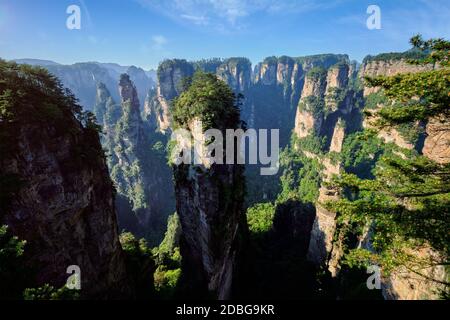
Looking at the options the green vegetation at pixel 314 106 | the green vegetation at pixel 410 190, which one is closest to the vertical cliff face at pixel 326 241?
the green vegetation at pixel 410 190

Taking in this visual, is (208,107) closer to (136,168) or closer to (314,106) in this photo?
(136,168)

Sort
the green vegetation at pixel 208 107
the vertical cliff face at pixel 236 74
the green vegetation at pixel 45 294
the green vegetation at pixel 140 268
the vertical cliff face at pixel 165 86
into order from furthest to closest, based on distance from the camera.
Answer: the vertical cliff face at pixel 236 74, the vertical cliff face at pixel 165 86, the green vegetation at pixel 140 268, the green vegetation at pixel 208 107, the green vegetation at pixel 45 294

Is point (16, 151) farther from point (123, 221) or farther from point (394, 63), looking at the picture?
point (394, 63)

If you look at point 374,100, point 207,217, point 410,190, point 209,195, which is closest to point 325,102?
point 374,100

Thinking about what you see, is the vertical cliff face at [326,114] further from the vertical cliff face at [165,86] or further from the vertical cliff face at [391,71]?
the vertical cliff face at [165,86]

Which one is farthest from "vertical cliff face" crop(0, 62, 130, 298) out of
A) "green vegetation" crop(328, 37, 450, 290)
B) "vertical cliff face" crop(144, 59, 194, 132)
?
"vertical cliff face" crop(144, 59, 194, 132)

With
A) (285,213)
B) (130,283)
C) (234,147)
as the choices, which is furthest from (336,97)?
(130,283)
